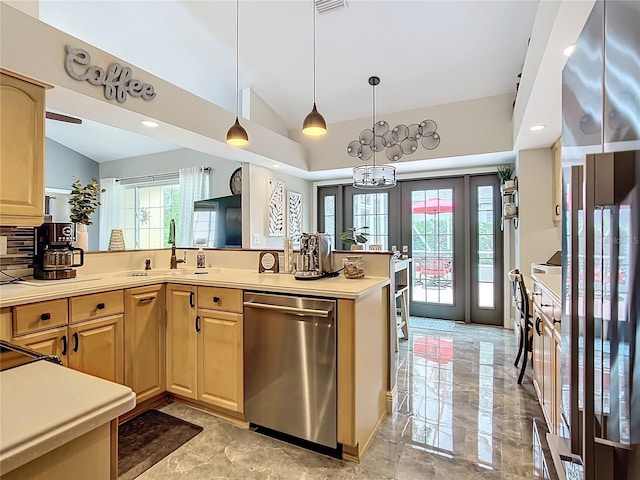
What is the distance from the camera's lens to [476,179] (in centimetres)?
481

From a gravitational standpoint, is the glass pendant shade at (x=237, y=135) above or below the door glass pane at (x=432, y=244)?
above

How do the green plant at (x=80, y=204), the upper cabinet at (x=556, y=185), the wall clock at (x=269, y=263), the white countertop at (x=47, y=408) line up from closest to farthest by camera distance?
the white countertop at (x=47, y=408), the green plant at (x=80, y=204), the wall clock at (x=269, y=263), the upper cabinet at (x=556, y=185)

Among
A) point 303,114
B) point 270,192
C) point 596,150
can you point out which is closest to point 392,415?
point 596,150

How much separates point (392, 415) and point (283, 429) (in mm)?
838


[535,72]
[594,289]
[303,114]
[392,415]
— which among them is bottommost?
[392,415]

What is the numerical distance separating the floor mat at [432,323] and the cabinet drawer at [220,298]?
3244mm

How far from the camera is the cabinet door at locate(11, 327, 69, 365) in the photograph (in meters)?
1.73

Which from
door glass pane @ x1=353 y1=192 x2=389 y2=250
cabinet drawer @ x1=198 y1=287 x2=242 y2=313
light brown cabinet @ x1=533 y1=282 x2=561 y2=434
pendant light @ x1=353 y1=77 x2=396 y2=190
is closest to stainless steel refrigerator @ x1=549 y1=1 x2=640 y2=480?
light brown cabinet @ x1=533 y1=282 x2=561 y2=434

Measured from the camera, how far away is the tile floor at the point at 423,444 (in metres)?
1.79

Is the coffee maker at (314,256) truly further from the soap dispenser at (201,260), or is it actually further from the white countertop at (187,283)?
the soap dispenser at (201,260)

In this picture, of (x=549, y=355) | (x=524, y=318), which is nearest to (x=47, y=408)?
(x=549, y=355)

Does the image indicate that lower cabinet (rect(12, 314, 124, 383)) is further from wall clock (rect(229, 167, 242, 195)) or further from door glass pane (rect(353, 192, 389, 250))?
door glass pane (rect(353, 192, 389, 250))

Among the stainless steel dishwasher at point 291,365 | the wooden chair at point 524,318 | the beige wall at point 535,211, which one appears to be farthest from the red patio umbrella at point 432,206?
the stainless steel dishwasher at point 291,365

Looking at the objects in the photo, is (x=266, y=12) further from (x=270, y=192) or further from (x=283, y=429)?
(x=283, y=429)
